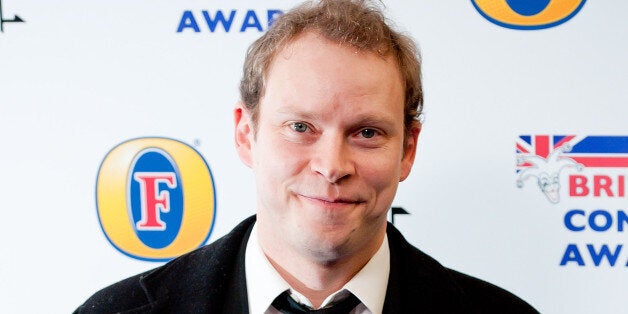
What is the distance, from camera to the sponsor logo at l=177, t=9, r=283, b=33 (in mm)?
1580

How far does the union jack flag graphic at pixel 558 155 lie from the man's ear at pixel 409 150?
0.38 meters

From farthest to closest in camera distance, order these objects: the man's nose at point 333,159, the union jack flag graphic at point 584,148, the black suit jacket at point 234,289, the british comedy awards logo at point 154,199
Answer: the british comedy awards logo at point 154,199, the union jack flag graphic at point 584,148, the black suit jacket at point 234,289, the man's nose at point 333,159

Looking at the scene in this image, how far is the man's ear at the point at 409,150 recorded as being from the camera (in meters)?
1.21

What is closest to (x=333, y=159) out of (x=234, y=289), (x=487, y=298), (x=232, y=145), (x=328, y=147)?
(x=328, y=147)

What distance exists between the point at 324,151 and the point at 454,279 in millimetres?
385

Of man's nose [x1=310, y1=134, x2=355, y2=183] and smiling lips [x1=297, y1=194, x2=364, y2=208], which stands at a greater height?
man's nose [x1=310, y1=134, x2=355, y2=183]

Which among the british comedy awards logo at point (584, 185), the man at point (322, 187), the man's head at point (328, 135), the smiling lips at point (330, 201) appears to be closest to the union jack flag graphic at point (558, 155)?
the british comedy awards logo at point (584, 185)

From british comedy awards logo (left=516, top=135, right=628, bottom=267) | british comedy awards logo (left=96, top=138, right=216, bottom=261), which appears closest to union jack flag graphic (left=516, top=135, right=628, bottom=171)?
british comedy awards logo (left=516, top=135, right=628, bottom=267)

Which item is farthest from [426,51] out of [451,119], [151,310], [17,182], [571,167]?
[17,182]

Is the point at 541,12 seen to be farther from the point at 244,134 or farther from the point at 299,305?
the point at 299,305

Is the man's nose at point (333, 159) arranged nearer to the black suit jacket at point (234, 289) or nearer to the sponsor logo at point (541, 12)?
the black suit jacket at point (234, 289)

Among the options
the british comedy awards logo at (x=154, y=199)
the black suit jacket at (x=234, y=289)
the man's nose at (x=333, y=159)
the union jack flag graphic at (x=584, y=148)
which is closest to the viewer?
the man's nose at (x=333, y=159)

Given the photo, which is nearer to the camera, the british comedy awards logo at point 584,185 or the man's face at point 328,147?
the man's face at point 328,147

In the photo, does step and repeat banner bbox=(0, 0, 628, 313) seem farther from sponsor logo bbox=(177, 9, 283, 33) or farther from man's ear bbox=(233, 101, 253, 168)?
man's ear bbox=(233, 101, 253, 168)
